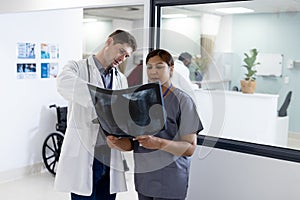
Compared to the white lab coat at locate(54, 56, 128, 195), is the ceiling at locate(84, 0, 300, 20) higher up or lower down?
higher up

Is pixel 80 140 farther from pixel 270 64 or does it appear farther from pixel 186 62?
pixel 270 64

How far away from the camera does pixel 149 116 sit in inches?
59.1

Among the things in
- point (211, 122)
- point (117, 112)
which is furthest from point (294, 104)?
point (117, 112)

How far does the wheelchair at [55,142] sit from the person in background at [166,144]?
8.51ft

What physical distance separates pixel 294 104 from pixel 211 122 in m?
2.77

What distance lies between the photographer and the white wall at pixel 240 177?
2184 millimetres

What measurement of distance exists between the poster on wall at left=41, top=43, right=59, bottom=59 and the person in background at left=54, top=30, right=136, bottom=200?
2452mm

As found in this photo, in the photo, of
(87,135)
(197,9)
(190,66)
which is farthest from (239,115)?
(87,135)

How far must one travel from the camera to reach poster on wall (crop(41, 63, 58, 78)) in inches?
169

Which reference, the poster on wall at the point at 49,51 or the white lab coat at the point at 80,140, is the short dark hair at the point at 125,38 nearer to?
the white lab coat at the point at 80,140

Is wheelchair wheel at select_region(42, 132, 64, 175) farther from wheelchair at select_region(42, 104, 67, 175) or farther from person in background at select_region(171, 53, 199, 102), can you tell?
person in background at select_region(171, 53, 199, 102)

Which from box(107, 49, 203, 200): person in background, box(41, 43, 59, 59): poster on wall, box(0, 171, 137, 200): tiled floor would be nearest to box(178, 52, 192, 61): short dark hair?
box(107, 49, 203, 200): person in background

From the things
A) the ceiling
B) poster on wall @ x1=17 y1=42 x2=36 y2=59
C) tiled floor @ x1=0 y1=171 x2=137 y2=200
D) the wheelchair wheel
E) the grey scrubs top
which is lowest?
tiled floor @ x1=0 y1=171 x2=137 y2=200

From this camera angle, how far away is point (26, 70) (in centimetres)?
414
